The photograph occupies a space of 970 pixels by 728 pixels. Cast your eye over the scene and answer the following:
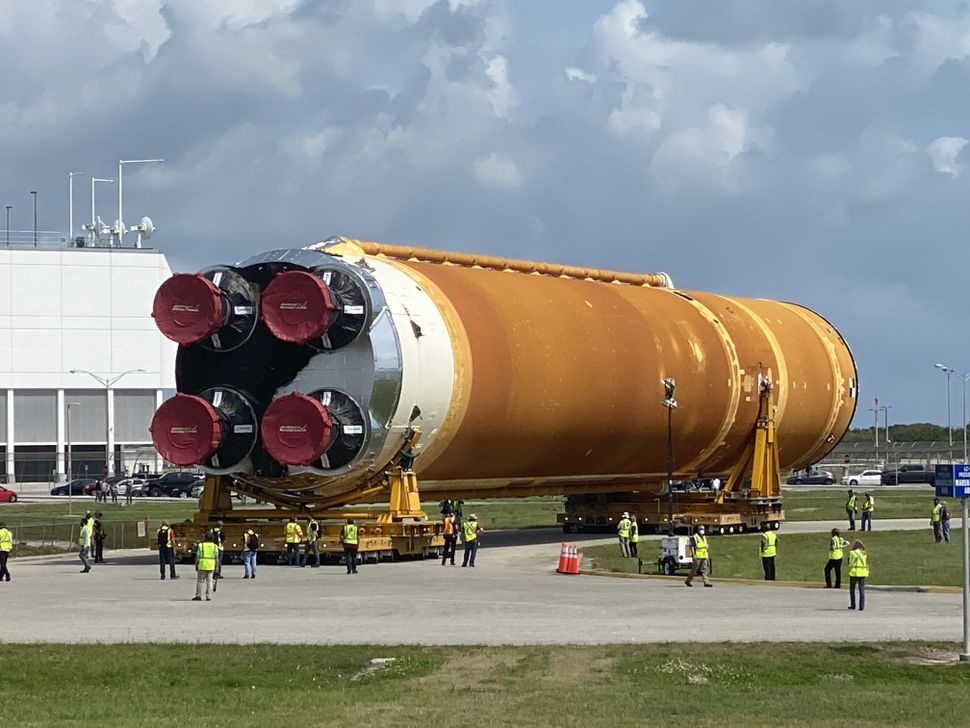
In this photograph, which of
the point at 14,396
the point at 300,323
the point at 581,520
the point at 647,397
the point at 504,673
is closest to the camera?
the point at 504,673

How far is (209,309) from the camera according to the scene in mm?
45469

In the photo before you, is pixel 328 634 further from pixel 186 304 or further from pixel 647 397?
pixel 647 397

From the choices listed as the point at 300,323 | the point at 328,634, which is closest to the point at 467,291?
the point at 300,323

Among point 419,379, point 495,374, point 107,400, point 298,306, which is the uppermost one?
point 107,400

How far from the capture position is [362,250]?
48344 millimetres

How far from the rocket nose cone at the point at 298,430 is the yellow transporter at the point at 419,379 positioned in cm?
4

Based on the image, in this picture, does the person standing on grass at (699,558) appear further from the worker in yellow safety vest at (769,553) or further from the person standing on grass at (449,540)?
the person standing on grass at (449,540)

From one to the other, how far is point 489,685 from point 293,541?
2209cm

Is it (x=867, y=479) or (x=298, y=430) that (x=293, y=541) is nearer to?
(x=298, y=430)

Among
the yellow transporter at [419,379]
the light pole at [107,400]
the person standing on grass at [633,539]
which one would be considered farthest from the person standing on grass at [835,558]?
the light pole at [107,400]

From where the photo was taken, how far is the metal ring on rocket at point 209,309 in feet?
149

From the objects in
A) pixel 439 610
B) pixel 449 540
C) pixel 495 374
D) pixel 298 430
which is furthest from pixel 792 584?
pixel 298 430

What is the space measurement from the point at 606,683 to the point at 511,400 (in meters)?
24.8

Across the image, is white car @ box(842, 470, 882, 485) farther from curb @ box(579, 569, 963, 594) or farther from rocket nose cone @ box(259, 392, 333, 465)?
rocket nose cone @ box(259, 392, 333, 465)
